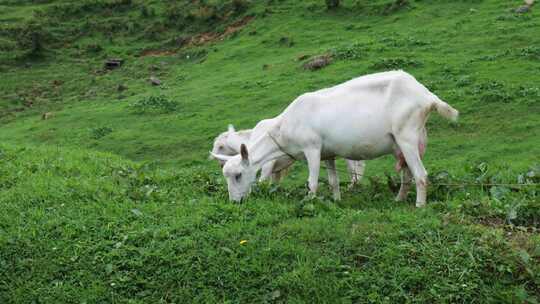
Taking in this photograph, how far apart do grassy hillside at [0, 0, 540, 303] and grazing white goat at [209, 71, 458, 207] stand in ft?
1.44

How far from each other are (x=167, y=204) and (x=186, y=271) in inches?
63.4

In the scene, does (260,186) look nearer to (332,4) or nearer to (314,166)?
(314,166)

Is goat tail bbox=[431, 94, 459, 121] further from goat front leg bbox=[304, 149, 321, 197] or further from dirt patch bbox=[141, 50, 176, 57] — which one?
dirt patch bbox=[141, 50, 176, 57]

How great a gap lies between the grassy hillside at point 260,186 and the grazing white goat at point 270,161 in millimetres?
519

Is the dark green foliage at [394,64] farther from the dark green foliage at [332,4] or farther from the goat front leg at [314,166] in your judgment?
the goat front leg at [314,166]

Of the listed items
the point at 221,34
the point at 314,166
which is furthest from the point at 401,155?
the point at 221,34

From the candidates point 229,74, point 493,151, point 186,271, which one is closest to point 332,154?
point 186,271

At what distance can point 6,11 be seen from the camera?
119ft

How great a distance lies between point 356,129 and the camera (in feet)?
27.3

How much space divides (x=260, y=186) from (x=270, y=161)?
0.77m

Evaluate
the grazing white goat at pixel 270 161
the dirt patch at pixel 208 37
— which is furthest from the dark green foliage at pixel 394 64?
the dirt patch at pixel 208 37

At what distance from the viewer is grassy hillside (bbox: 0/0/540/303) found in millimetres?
6332

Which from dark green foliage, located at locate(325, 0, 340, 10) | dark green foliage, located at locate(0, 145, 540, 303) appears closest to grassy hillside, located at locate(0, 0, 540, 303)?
dark green foliage, located at locate(0, 145, 540, 303)

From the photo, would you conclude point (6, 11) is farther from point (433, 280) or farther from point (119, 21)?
point (433, 280)
